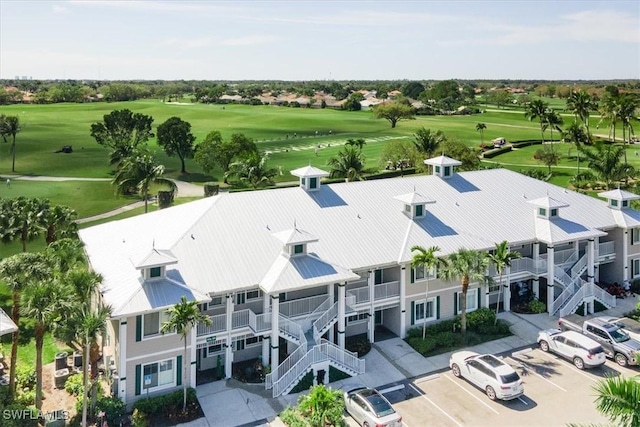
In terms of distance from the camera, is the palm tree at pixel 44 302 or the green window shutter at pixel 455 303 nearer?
the palm tree at pixel 44 302

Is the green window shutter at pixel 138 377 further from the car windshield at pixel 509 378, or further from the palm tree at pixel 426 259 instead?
the car windshield at pixel 509 378

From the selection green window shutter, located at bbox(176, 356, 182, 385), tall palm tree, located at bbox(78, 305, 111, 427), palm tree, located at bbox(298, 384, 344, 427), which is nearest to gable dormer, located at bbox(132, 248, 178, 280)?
tall palm tree, located at bbox(78, 305, 111, 427)

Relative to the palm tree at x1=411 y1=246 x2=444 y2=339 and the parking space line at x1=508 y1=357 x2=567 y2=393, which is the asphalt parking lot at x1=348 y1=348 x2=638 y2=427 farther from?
the palm tree at x1=411 y1=246 x2=444 y2=339

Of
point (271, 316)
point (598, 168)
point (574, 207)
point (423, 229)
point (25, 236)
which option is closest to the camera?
point (271, 316)

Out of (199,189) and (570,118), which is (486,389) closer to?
(199,189)

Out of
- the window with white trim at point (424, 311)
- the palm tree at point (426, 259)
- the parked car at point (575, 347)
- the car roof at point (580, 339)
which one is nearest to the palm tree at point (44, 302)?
the palm tree at point (426, 259)

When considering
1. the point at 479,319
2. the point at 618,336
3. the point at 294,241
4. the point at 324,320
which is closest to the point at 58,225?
the point at 294,241

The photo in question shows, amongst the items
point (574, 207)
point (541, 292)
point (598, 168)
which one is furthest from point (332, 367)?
point (598, 168)
